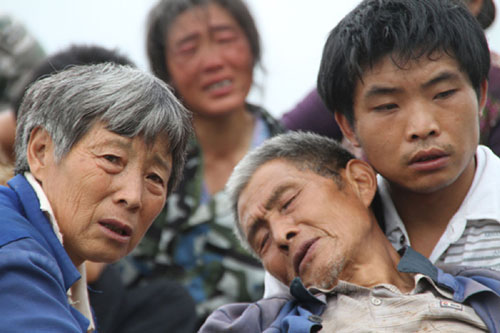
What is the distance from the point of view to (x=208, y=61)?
172 inches

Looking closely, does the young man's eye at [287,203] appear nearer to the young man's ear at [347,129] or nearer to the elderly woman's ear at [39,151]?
the young man's ear at [347,129]

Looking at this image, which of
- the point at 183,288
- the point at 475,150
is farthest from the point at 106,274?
the point at 475,150

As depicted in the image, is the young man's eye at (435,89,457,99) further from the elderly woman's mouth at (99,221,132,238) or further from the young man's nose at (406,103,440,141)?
the elderly woman's mouth at (99,221,132,238)

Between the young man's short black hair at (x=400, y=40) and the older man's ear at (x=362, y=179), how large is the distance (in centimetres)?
18

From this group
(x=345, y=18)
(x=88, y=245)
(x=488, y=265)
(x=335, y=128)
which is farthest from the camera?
(x=335, y=128)

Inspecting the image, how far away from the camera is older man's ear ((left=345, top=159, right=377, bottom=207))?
2.97 m

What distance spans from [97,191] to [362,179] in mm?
1100

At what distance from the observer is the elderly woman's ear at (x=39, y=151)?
2545mm

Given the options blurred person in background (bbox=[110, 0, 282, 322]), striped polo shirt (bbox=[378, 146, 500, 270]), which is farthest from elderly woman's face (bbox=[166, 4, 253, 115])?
striped polo shirt (bbox=[378, 146, 500, 270])

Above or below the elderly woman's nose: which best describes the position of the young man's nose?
above

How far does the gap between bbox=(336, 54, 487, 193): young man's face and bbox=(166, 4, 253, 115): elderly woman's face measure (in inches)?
66.4

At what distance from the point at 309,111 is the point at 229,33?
0.80 m

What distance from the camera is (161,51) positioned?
15.0ft

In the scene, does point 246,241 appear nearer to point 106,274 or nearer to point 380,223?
point 380,223
